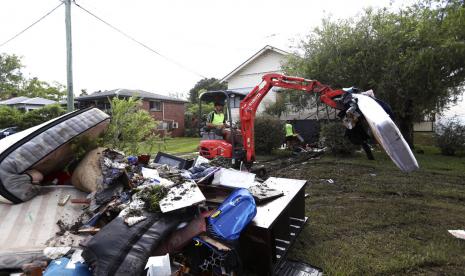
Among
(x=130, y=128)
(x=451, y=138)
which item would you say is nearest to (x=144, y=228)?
(x=130, y=128)

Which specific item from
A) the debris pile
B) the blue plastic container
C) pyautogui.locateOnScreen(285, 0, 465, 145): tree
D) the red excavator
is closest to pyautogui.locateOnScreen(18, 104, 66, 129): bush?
the red excavator

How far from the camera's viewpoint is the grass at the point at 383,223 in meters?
3.11

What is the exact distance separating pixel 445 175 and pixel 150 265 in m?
7.51

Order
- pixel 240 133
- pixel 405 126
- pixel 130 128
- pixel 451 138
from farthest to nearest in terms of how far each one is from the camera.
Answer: pixel 405 126 → pixel 451 138 → pixel 240 133 → pixel 130 128

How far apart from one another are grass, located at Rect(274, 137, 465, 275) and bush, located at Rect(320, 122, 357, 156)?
2506 millimetres

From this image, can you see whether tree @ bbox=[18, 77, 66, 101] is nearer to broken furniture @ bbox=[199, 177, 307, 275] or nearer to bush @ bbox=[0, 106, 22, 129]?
bush @ bbox=[0, 106, 22, 129]

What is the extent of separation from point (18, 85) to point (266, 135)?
114ft

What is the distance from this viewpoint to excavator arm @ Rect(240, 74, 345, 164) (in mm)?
4801

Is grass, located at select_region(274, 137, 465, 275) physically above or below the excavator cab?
below

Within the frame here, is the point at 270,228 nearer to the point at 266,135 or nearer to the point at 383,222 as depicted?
the point at 383,222

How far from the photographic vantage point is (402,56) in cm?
930

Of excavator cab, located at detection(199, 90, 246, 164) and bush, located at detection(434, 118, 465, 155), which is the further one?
bush, located at detection(434, 118, 465, 155)

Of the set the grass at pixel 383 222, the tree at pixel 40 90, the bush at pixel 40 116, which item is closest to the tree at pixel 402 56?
the grass at pixel 383 222

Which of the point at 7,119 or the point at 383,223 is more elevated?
the point at 7,119
